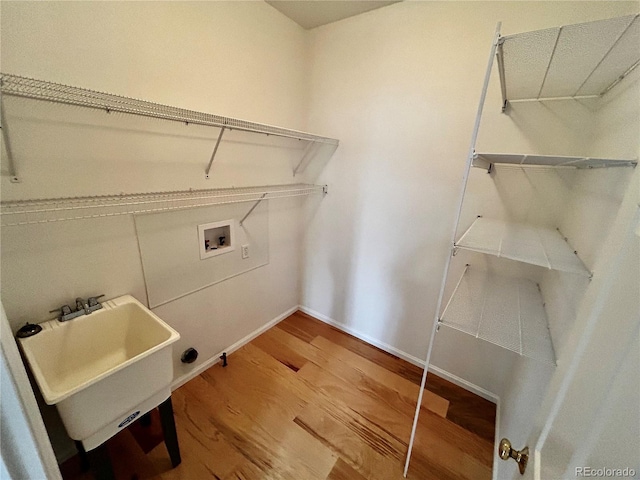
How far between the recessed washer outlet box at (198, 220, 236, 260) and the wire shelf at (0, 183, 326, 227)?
0.53ft

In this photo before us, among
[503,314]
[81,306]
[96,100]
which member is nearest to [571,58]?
[503,314]

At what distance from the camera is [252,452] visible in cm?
137

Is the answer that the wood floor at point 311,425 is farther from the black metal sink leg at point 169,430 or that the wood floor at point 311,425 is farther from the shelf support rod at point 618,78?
the shelf support rod at point 618,78

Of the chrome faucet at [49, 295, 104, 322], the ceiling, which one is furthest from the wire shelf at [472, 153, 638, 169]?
the chrome faucet at [49, 295, 104, 322]

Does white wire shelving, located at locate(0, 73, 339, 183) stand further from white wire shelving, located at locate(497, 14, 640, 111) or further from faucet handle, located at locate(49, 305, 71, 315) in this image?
white wire shelving, located at locate(497, 14, 640, 111)

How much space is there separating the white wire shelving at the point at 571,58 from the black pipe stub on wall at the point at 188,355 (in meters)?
2.17

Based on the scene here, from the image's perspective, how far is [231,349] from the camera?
2047 millimetres

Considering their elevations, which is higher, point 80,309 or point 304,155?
point 304,155

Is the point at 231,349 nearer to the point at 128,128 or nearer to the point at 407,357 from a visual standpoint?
the point at 407,357

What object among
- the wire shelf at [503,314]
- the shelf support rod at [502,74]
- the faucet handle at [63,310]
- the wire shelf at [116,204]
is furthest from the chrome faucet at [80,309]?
the shelf support rod at [502,74]

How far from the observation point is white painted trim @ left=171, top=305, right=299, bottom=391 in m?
1.74

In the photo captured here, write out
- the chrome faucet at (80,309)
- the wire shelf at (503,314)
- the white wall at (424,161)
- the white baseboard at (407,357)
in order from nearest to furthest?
the wire shelf at (503,314) < the chrome faucet at (80,309) < the white wall at (424,161) < the white baseboard at (407,357)

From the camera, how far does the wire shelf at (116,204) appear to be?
0.99m

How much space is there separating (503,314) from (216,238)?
175 cm
